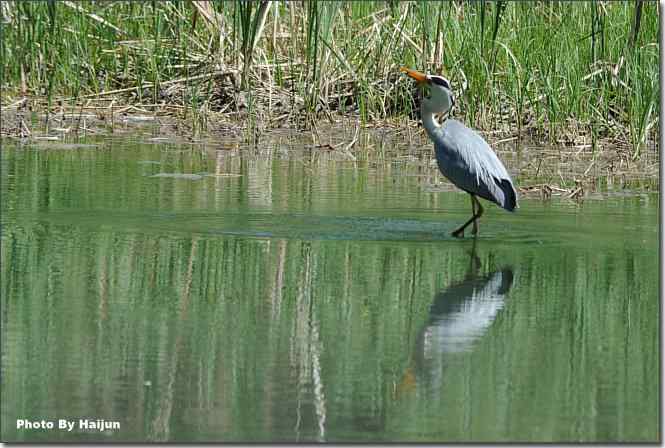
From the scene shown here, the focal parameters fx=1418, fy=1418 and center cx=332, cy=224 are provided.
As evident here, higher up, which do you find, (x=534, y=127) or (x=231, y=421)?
(x=534, y=127)

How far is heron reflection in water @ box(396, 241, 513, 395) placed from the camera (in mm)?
4773

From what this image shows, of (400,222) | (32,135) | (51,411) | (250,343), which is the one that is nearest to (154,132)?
(32,135)

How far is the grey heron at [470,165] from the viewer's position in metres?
7.88

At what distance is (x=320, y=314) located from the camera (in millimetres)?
5590

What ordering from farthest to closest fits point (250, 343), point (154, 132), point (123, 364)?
1. point (154, 132)
2. point (250, 343)
3. point (123, 364)

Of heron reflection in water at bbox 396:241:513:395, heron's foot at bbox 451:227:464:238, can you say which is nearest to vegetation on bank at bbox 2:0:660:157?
heron's foot at bbox 451:227:464:238

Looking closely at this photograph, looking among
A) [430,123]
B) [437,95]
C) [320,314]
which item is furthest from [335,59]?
[320,314]

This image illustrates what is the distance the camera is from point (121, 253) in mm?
6699

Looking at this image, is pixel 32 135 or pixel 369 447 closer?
pixel 369 447

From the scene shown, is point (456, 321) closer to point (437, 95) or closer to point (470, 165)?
point (470, 165)

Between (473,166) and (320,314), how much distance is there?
2639 mm

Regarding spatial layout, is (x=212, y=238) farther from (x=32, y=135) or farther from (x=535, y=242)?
(x=32, y=135)

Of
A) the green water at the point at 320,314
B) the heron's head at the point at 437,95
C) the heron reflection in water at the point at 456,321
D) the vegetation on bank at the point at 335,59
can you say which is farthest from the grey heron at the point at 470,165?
the vegetation on bank at the point at 335,59

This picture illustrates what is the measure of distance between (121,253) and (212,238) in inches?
25.6
